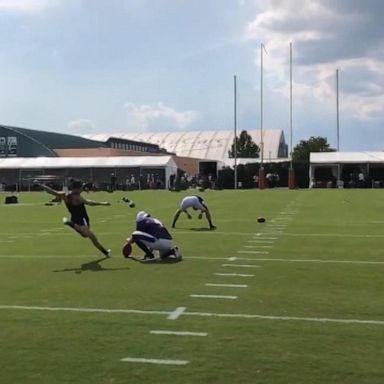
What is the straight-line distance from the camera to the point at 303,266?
11.8 m

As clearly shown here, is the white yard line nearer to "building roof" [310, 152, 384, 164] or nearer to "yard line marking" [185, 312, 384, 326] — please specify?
"yard line marking" [185, 312, 384, 326]

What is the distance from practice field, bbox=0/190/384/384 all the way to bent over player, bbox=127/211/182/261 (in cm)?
39

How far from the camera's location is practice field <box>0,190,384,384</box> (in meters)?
5.69

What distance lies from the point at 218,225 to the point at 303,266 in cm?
941

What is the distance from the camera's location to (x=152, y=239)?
1239 centimetres

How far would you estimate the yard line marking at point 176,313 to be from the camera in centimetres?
763

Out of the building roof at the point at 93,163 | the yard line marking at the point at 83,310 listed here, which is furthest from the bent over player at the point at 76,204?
the building roof at the point at 93,163

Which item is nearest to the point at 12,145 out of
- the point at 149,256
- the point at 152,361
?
the point at 149,256

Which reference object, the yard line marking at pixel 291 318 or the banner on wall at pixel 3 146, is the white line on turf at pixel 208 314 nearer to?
the yard line marking at pixel 291 318

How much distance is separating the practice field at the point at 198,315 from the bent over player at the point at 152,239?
39 centimetres

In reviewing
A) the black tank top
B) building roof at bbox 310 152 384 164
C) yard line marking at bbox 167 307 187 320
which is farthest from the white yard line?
building roof at bbox 310 152 384 164

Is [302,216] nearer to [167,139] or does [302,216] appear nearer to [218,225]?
[218,225]

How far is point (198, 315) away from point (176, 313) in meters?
0.28

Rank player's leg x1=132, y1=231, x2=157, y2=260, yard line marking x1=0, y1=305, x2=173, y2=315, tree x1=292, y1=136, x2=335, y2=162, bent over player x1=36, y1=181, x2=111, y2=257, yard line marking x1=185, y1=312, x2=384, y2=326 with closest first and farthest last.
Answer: yard line marking x1=185, y1=312, x2=384, y2=326
yard line marking x1=0, y1=305, x2=173, y2=315
player's leg x1=132, y1=231, x2=157, y2=260
bent over player x1=36, y1=181, x2=111, y2=257
tree x1=292, y1=136, x2=335, y2=162
